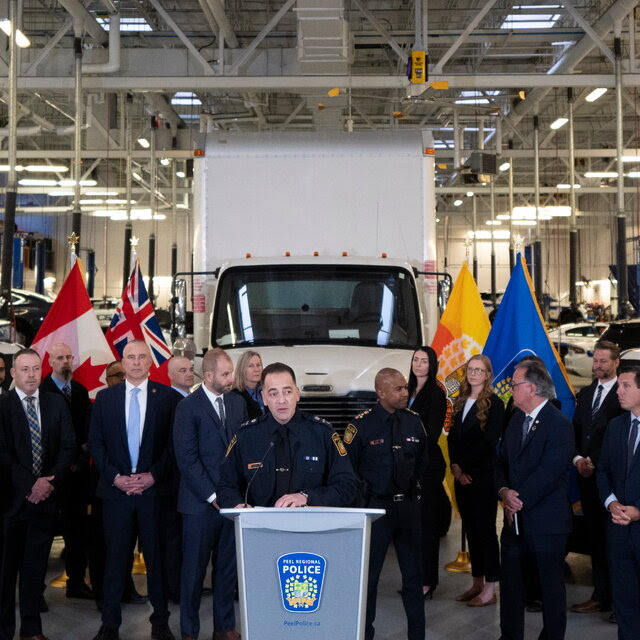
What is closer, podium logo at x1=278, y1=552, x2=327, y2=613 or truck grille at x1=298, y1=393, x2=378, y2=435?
podium logo at x1=278, y1=552, x2=327, y2=613

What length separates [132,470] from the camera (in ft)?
19.8

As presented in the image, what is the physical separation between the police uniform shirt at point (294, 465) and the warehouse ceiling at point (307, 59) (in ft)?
37.3

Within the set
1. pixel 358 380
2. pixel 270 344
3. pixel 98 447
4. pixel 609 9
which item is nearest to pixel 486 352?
pixel 358 380

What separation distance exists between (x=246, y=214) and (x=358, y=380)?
8.70 feet

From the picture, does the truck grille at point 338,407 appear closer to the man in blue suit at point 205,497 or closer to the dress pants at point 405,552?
the man in blue suit at point 205,497

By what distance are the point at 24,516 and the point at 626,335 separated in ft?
45.4

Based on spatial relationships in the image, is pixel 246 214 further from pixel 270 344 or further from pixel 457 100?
pixel 457 100

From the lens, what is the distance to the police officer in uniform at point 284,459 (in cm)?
445

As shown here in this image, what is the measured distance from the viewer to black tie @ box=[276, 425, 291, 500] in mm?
4496

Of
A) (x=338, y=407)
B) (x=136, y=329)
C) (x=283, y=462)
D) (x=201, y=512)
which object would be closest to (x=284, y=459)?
(x=283, y=462)

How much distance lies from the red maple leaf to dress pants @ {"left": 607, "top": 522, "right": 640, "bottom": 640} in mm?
4910

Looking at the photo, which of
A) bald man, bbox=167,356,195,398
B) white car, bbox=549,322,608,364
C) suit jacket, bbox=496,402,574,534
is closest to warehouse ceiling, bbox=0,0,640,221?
white car, bbox=549,322,608,364

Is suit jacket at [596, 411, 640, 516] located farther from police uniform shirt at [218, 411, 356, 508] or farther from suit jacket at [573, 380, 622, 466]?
police uniform shirt at [218, 411, 356, 508]

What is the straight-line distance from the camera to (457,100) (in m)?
20.3
